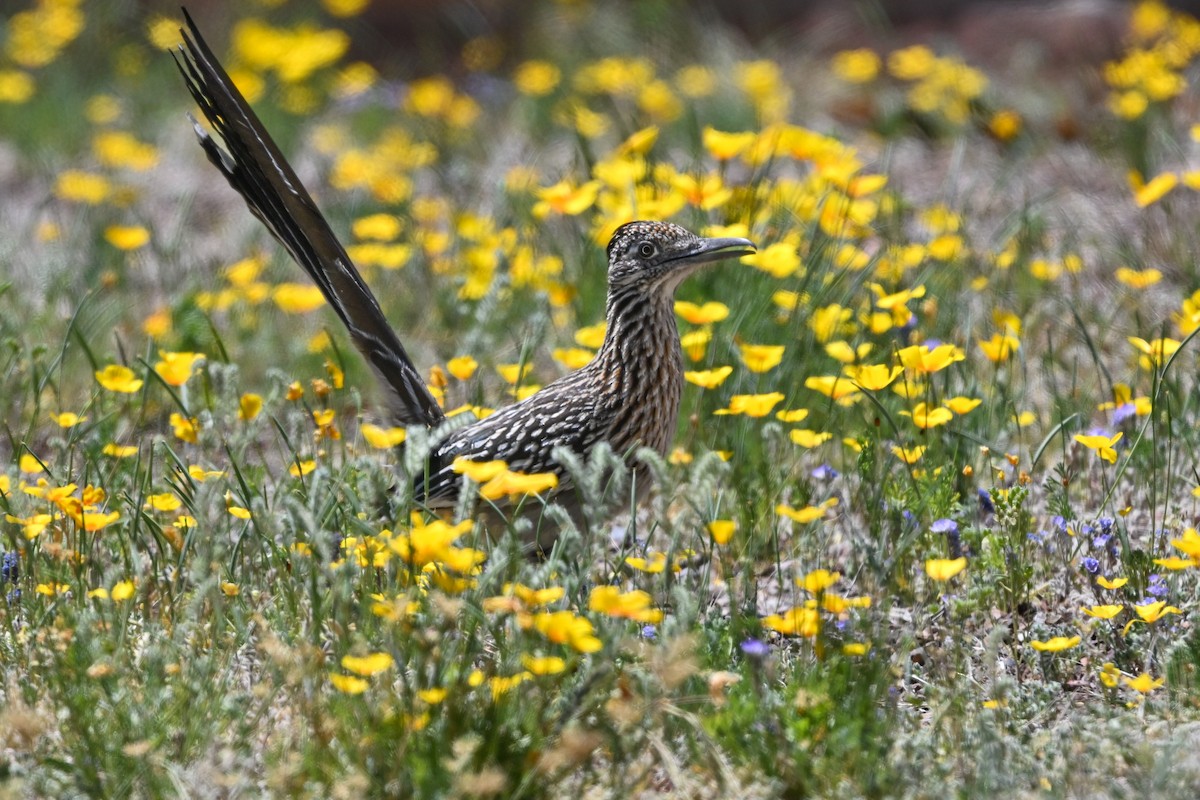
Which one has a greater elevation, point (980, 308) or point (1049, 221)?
point (1049, 221)

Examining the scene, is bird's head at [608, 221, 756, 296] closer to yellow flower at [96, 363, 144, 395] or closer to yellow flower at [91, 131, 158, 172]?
yellow flower at [96, 363, 144, 395]

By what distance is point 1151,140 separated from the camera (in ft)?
24.0

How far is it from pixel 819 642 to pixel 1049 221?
438 centimetres

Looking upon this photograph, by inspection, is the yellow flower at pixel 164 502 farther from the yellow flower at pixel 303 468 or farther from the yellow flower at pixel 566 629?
the yellow flower at pixel 566 629

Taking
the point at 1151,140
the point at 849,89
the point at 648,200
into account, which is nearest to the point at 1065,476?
the point at 648,200

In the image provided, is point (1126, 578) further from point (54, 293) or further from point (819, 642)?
point (54, 293)

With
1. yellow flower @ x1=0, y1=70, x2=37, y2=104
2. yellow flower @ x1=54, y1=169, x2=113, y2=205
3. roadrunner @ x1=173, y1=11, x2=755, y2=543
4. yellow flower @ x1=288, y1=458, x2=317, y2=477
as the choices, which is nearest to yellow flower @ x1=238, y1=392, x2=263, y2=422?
yellow flower @ x1=288, y1=458, x2=317, y2=477

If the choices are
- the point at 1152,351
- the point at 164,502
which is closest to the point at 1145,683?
the point at 1152,351

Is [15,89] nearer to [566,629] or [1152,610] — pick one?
[566,629]

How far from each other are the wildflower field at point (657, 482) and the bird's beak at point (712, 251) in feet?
0.59

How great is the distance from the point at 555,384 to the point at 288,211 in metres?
0.87

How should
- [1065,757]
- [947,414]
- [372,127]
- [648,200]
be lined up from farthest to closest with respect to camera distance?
[372,127], [648,200], [947,414], [1065,757]

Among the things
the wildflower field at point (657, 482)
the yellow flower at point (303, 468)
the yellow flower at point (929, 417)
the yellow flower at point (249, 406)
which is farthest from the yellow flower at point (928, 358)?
the yellow flower at point (249, 406)

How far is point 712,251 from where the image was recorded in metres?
4.05
